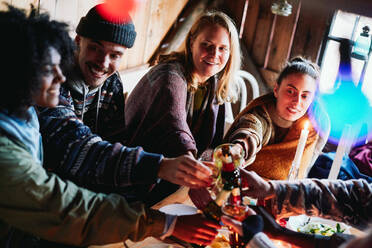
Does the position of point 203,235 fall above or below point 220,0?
below

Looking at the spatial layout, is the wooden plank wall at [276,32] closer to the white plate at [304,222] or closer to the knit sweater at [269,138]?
the knit sweater at [269,138]

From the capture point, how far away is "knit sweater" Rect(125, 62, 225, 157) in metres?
1.85

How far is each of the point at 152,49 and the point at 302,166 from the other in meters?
2.14

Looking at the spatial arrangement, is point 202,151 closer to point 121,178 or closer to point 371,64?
point 121,178

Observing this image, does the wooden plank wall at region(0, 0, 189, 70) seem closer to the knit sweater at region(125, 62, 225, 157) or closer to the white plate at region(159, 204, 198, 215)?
the knit sweater at region(125, 62, 225, 157)

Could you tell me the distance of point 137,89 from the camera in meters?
2.11

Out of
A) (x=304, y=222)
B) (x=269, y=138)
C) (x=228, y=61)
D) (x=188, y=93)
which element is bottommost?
(x=304, y=222)

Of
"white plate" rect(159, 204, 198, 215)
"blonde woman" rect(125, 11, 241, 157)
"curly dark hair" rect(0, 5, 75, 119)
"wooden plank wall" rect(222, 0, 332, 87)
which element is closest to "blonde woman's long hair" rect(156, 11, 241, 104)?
"blonde woman" rect(125, 11, 241, 157)

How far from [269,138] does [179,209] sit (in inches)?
35.9

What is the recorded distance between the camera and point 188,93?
7.07 feet

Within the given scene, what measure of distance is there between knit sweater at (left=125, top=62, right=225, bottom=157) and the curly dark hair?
2.79 ft

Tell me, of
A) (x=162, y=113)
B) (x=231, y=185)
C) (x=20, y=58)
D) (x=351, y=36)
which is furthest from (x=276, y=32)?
(x=20, y=58)

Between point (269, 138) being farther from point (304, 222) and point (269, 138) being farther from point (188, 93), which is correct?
point (304, 222)

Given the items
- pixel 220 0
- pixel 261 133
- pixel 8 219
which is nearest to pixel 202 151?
pixel 261 133
